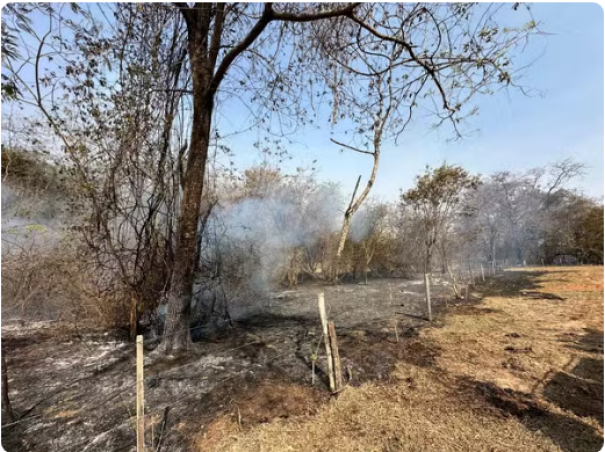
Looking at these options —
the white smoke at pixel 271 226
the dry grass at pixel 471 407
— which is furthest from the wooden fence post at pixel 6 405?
the white smoke at pixel 271 226

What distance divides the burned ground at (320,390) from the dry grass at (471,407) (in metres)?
0.01

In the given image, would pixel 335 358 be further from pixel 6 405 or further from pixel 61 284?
pixel 61 284

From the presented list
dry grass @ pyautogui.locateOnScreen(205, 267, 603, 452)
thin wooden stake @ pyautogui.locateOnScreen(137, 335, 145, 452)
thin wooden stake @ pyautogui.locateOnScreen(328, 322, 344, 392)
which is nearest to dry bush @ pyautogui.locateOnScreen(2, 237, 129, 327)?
thin wooden stake @ pyautogui.locateOnScreen(137, 335, 145, 452)

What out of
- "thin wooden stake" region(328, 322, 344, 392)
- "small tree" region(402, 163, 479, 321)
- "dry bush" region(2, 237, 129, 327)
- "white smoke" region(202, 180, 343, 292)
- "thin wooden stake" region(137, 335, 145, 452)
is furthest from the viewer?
"small tree" region(402, 163, 479, 321)

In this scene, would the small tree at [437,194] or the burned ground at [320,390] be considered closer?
the burned ground at [320,390]

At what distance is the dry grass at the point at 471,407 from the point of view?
2.15 m

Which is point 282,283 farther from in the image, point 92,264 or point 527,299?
point 527,299

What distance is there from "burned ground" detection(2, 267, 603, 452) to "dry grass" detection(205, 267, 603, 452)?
0.01 m

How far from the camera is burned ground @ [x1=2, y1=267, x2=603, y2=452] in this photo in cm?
222

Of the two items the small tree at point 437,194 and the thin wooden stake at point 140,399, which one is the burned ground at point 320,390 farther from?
the small tree at point 437,194

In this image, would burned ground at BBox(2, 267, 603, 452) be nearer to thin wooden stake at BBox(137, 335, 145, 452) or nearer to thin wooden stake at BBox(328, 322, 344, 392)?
thin wooden stake at BBox(328, 322, 344, 392)

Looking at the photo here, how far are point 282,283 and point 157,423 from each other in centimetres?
933

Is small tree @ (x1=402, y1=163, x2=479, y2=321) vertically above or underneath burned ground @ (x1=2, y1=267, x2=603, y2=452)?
above

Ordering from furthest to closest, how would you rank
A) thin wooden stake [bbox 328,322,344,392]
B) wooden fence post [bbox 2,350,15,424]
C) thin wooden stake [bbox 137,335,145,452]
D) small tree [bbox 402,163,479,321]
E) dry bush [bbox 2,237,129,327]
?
small tree [bbox 402,163,479,321] < dry bush [bbox 2,237,129,327] < thin wooden stake [bbox 328,322,344,392] < wooden fence post [bbox 2,350,15,424] < thin wooden stake [bbox 137,335,145,452]
